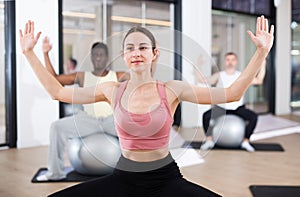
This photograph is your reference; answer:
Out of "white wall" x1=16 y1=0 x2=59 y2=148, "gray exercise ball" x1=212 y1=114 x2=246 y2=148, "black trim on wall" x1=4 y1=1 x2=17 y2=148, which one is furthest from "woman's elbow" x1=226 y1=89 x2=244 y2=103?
"gray exercise ball" x1=212 y1=114 x2=246 y2=148

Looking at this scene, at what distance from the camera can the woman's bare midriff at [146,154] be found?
4.74 feet

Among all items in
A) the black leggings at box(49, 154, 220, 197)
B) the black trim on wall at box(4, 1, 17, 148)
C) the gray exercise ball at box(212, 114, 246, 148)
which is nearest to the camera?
the black leggings at box(49, 154, 220, 197)

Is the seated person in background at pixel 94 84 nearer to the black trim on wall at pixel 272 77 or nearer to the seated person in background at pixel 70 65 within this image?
the seated person in background at pixel 70 65

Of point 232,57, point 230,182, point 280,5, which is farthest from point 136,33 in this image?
point 280,5

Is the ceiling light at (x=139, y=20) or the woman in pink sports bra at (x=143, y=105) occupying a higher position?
the ceiling light at (x=139, y=20)

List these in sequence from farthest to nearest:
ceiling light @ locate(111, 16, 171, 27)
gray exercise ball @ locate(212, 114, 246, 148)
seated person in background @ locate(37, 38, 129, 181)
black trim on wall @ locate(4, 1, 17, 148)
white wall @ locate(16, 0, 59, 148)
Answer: ceiling light @ locate(111, 16, 171, 27)
gray exercise ball @ locate(212, 114, 246, 148)
white wall @ locate(16, 0, 59, 148)
black trim on wall @ locate(4, 1, 17, 148)
seated person in background @ locate(37, 38, 129, 181)

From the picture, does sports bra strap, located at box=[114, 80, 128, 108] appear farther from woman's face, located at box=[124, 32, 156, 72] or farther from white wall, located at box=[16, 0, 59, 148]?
white wall, located at box=[16, 0, 59, 148]

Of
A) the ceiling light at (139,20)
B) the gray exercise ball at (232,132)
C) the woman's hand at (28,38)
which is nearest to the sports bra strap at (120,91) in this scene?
the woman's hand at (28,38)

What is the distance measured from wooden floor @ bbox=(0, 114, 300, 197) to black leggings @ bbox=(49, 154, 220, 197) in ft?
1.93

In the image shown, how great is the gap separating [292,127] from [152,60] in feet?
14.5

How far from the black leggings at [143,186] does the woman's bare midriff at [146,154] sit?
0.01 meters

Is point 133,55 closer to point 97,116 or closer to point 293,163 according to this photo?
point 97,116

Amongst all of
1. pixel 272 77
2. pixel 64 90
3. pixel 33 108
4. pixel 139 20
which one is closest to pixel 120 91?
pixel 64 90

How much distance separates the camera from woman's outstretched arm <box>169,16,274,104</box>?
1333mm
